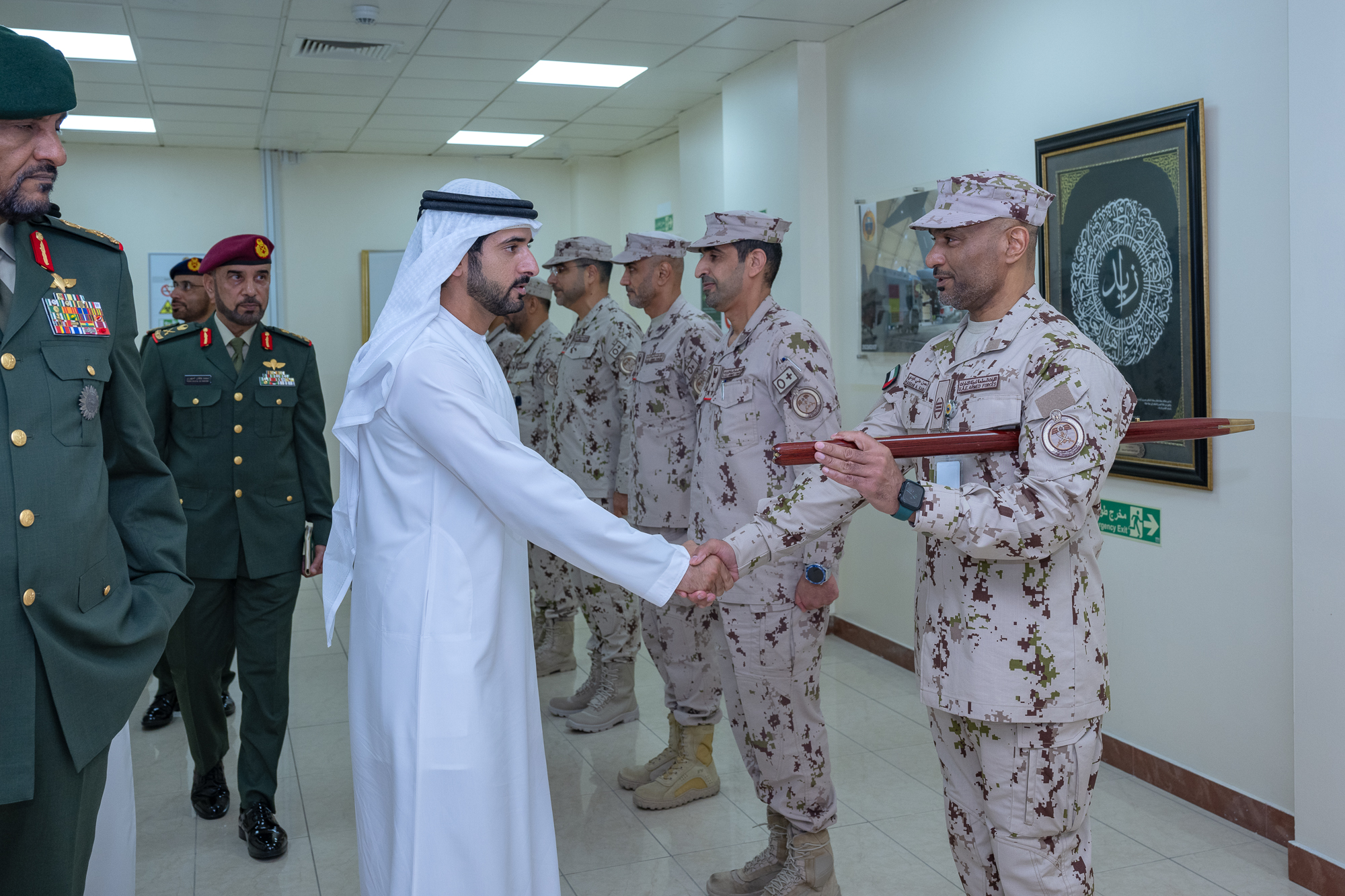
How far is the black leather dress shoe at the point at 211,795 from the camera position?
3650 millimetres

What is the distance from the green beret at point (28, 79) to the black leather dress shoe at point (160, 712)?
372cm

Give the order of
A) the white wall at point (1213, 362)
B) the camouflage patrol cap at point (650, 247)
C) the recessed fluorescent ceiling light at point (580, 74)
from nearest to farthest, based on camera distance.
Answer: the white wall at point (1213, 362), the camouflage patrol cap at point (650, 247), the recessed fluorescent ceiling light at point (580, 74)

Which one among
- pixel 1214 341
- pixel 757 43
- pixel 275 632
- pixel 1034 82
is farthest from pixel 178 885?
pixel 757 43

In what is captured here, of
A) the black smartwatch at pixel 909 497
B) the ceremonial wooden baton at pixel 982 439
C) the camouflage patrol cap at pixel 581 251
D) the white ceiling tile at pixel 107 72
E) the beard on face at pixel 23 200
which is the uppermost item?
the white ceiling tile at pixel 107 72

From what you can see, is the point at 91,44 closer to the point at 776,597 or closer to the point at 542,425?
the point at 542,425

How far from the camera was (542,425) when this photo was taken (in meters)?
5.80

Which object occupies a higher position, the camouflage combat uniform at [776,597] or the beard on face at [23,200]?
the beard on face at [23,200]

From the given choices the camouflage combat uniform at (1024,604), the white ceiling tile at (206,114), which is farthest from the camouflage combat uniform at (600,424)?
the white ceiling tile at (206,114)

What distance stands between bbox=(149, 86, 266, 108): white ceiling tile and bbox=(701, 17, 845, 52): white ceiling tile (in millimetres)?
3164

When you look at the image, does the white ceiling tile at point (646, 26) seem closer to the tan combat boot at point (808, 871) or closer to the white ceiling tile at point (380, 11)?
the white ceiling tile at point (380, 11)

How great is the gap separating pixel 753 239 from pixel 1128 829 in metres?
2.29

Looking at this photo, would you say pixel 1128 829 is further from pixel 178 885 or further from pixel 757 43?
pixel 757 43

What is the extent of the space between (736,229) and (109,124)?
652 cm

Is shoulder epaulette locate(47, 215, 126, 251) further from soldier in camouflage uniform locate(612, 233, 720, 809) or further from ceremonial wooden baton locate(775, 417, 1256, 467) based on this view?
soldier in camouflage uniform locate(612, 233, 720, 809)
